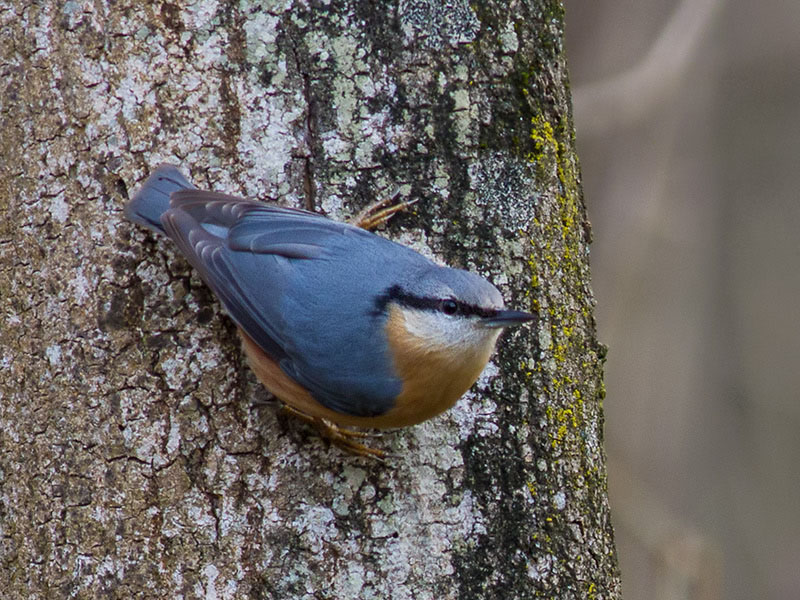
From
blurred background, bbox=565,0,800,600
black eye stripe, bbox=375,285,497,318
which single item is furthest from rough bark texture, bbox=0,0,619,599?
blurred background, bbox=565,0,800,600

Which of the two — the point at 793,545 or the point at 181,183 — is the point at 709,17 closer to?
the point at 793,545

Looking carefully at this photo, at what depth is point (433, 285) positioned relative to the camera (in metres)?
2.27

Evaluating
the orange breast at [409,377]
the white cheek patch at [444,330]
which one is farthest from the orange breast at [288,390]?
the white cheek patch at [444,330]

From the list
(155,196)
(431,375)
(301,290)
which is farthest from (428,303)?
(155,196)

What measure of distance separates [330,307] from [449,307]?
0.30 meters

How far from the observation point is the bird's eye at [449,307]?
2277 mm

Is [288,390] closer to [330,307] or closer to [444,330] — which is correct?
[330,307]

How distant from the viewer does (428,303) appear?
2322 mm

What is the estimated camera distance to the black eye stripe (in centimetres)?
221

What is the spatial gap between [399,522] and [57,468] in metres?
0.80

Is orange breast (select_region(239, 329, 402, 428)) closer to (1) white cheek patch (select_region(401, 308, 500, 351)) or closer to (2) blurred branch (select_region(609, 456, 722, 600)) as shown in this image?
(1) white cheek patch (select_region(401, 308, 500, 351))

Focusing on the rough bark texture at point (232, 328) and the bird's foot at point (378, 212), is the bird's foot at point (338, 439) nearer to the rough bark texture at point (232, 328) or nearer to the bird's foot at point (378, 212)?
the rough bark texture at point (232, 328)

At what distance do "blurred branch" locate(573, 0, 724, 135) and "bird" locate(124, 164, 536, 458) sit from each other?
108 inches

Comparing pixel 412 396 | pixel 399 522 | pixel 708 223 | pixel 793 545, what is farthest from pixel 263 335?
pixel 793 545
